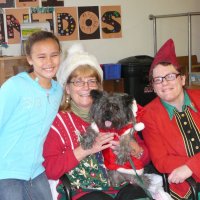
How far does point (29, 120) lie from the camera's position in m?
1.78

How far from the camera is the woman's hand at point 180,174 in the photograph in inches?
69.9

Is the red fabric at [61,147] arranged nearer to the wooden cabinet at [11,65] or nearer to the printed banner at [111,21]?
the wooden cabinet at [11,65]

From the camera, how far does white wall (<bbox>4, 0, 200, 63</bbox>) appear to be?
190 inches

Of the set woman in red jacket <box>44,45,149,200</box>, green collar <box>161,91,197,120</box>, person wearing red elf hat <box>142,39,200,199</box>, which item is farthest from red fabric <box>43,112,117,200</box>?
green collar <box>161,91,197,120</box>

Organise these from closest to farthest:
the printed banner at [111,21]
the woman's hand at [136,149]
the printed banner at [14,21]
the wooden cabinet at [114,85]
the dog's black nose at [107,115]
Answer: the dog's black nose at [107,115] < the woman's hand at [136,149] < the printed banner at [14,21] < the wooden cabinet at [114,85] < the printed banner at [111,21]

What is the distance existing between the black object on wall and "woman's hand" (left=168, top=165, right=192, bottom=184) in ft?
9.22

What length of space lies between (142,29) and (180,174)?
11.9 feet

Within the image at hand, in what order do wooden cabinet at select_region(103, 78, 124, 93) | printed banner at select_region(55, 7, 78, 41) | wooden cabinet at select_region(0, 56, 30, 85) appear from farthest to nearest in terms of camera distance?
wooden cabinet at select_region(103, 78, 124, 93), printed banner at select_region(55, 7, 78, 41), wooden cabinet at select_region(0, 56, 30, 85)

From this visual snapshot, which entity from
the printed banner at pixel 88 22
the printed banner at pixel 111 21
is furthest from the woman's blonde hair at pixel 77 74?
the printed banner at pixel 111 21

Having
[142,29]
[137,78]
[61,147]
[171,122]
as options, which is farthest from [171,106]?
[142,29]

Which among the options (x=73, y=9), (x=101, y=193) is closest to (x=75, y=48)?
(x=101, y=193)

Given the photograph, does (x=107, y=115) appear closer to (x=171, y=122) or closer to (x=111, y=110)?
(x=111, y=110)

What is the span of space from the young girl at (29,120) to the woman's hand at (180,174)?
701mm

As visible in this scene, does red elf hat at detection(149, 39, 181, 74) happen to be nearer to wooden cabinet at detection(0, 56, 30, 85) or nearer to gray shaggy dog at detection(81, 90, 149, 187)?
gray shaggy dog at detection(81, 90, 149, 187)
